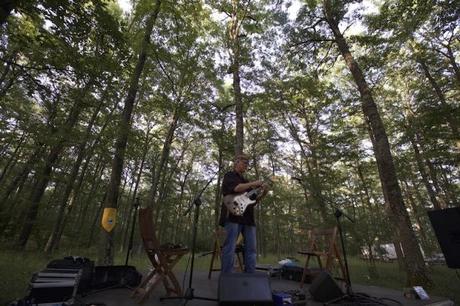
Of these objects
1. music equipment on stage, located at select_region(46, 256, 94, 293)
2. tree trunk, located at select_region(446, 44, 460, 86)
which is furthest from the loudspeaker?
tree trunk, located at select_region(446, 44, 460, 86)

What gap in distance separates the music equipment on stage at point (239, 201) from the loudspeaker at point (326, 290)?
4.12ft

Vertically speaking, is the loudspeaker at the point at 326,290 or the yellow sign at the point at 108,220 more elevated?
the yellow sign at the point at 108,220

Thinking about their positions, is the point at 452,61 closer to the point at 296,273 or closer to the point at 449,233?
the point at 449,233

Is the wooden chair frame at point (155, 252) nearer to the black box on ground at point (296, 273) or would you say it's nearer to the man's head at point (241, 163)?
the man's head at point (241, 163)

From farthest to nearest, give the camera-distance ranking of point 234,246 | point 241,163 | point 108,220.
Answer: point 108,220
point 241,163
point 234,246

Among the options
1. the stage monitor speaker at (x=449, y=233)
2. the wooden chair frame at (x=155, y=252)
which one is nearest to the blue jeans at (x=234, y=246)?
the wooden chair frame at (x=155, y=252)

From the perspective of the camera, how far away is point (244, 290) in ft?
7.82

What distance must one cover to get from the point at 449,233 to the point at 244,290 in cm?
261

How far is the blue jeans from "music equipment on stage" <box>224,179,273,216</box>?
0.18 m

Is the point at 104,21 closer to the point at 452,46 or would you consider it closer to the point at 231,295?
the point at 231,295

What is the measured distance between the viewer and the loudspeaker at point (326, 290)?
308 cm

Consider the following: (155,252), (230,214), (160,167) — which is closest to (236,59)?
(160,167)

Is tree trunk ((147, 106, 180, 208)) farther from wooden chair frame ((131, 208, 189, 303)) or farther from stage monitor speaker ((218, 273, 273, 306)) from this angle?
stage monitor speaker ((218, 273, 273, 306))

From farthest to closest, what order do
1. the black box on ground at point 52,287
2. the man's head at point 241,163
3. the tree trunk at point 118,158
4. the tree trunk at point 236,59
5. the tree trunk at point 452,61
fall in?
the tree trunk at point 452,61, the tree trunk at point 236,59, the tree trunk at point 118,158, the man's head at point 241,163, the black box on ground at point 52,287
